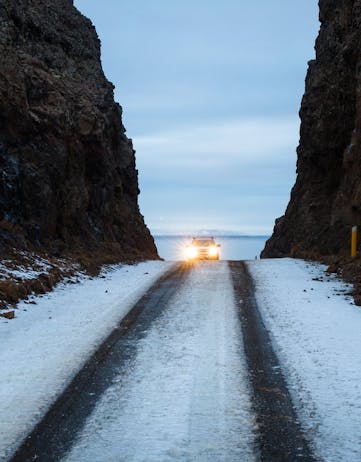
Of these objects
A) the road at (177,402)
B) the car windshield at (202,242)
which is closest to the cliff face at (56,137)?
the car windshield at (202,242)

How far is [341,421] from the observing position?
448cm

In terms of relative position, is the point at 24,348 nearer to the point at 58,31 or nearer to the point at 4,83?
the point at 4,83

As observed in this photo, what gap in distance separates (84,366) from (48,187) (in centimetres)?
1215

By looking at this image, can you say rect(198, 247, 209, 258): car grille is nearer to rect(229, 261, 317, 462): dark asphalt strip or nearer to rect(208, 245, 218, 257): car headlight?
rect(208, 245, 218, 257): car headlight

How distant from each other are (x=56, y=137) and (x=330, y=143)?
16939 millimetres

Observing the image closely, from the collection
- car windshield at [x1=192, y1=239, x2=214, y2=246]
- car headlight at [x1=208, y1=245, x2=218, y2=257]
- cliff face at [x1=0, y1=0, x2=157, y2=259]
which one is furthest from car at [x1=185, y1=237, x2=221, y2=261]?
cliff face at [x1=0, y1=0, x2=157, y2=259]

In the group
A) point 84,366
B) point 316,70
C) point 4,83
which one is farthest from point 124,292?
point 316,70

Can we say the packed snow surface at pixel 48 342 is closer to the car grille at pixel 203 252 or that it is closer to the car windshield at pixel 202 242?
the car grille at pixel 203 252

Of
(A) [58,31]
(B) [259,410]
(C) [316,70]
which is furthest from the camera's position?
(C) [316,70]

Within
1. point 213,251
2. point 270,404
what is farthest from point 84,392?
point 213,251

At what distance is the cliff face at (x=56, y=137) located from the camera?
16.2 m

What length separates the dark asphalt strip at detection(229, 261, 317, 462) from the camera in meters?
3.93

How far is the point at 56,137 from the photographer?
1866 centimetres

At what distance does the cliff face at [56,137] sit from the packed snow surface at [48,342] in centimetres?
410
